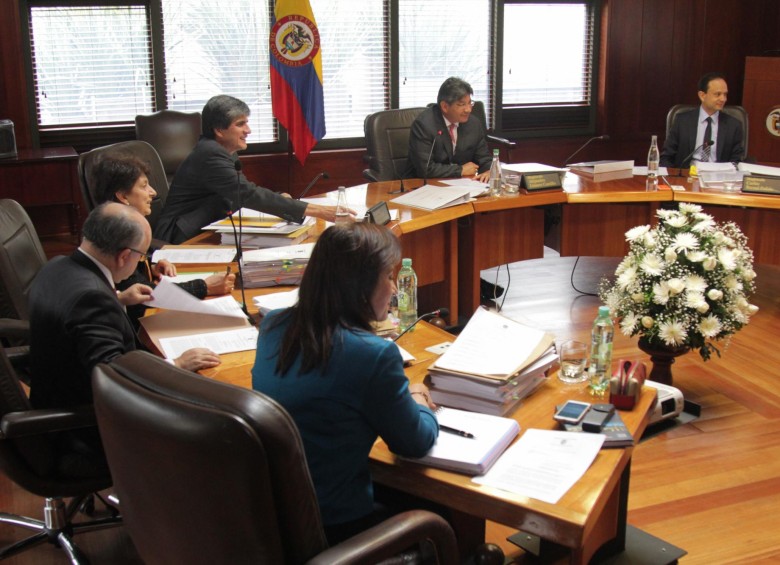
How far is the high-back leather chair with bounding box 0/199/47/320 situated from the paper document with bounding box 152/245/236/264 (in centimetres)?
48

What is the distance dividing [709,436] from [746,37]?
4924 mm

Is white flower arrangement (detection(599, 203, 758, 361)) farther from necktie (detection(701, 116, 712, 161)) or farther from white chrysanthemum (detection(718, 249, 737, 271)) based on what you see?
necktie (detection(701, 116, 712, 161))

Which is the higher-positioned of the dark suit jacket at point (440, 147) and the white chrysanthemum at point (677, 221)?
the dark suit jacket at point (440, 147)

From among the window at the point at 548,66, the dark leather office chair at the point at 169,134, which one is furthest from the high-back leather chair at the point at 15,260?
the window at the point at 548,66

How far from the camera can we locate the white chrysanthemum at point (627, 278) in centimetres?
315

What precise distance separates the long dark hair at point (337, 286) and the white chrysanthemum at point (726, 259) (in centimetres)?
178

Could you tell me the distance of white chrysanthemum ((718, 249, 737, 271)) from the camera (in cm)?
304

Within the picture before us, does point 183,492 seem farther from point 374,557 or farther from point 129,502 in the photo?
point 374,557

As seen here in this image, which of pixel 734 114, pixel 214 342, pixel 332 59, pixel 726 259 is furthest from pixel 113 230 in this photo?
pixel 332 59

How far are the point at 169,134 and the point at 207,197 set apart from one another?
176cm

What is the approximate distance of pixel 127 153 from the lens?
341 centimetres

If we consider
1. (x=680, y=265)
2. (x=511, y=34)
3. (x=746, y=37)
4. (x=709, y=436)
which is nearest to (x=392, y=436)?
(x=680, y=265)

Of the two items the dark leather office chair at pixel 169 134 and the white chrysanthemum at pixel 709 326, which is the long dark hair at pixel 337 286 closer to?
the white chrysanthemum at pixel 709 326

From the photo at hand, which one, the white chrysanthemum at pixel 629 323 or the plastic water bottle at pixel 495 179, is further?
the plastic water bottle at pixel 495 179
